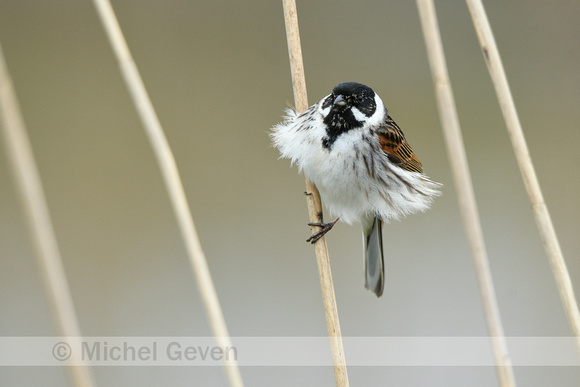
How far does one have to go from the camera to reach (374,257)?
2.59 m

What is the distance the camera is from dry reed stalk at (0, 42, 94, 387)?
1393 millimetres

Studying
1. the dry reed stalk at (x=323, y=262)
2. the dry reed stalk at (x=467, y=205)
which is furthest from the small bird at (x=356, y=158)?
the dry reed stalk at (x=467, y=205)

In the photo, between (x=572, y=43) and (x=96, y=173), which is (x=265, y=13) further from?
(x=572, y=43)

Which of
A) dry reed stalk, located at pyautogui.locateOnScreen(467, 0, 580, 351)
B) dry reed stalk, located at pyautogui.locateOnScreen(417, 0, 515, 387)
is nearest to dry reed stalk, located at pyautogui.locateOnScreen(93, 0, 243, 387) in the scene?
dry reed stalk, located at pyautogui.locateOnScreen(417, 0, 515, 387)

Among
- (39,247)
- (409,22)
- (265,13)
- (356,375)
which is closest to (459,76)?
(409,22)

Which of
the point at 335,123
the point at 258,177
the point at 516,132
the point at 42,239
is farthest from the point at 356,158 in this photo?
the point at 258,177

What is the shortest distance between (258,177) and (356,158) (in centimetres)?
160

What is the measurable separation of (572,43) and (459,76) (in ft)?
2.48

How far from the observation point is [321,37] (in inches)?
155

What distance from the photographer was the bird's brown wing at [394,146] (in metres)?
2.38

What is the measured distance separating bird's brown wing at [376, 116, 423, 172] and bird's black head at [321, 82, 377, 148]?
0.13 m

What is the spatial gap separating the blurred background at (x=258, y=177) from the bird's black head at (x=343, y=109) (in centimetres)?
144

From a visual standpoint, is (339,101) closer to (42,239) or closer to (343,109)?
(343,109)

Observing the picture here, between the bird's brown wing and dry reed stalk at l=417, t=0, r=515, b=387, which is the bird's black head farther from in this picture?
dry reed stalk at l=417, t=0, r=515, b=387
